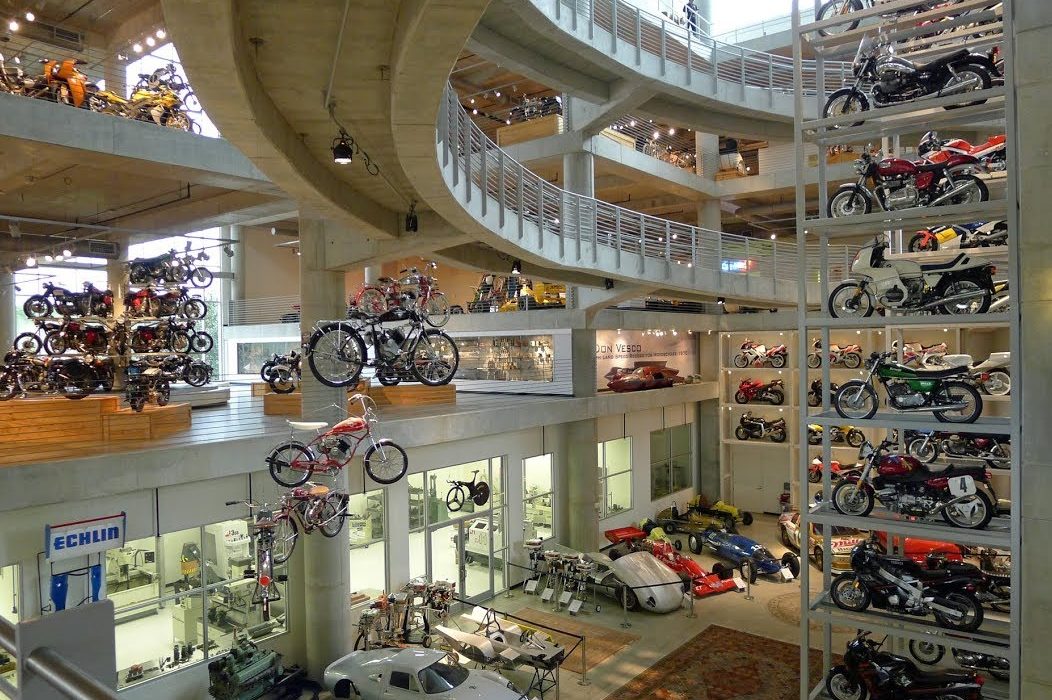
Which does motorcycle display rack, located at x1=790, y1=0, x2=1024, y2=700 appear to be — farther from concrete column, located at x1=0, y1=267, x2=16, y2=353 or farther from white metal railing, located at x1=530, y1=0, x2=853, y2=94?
concrete column, located at x1=0, y1=267, x2=16, y2=353

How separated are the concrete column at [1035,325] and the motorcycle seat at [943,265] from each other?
1.91 metres

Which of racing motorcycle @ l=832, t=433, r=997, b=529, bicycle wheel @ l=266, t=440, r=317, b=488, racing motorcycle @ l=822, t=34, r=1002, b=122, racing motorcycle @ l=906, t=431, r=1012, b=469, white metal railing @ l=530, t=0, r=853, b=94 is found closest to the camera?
racing motorcycle @ l=832, t=433, r=997, b=529

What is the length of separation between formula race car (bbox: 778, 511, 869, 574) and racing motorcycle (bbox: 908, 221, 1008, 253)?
9575 mm

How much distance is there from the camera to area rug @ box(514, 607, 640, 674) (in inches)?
482

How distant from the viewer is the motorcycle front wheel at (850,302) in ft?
24.4

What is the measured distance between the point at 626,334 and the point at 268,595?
46.8 ft

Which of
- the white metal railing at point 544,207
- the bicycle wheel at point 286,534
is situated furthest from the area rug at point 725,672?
the white metal railing at point 544,207

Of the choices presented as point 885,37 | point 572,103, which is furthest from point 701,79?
point 885,37

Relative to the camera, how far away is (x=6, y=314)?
17.6m

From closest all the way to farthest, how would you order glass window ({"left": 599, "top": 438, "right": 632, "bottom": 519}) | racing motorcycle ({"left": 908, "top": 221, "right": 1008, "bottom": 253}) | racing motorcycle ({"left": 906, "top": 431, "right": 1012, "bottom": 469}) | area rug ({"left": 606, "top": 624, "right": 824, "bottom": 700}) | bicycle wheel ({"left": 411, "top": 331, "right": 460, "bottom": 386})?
racing motorcycle ({"left": 908, "top": 221, "right": 1008, "bottom": 253})
racing motorcycle ({"left": 906, "top": 431, "right": 1012, "bottom": 469})
area rug ({"left": 606, "top": 624, "right": 824, "bottom": 700})
bicycle wheel ({"left": 411, "top": 331, "right": 460, "bottom": 386})
glass window ({"left": 599, "top": 438, "right": 632, "bottom": 519})

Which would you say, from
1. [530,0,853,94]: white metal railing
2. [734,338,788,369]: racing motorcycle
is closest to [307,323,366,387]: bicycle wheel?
[530,0,853,94]: white metal railing

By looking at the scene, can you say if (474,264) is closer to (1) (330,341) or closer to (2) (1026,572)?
(1) (330,341)

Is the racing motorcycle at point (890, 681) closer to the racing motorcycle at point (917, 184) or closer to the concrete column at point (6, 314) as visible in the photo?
the racing motorcycle at point (917, 184)

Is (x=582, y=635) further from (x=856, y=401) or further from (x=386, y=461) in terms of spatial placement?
(x=856, y=401)
